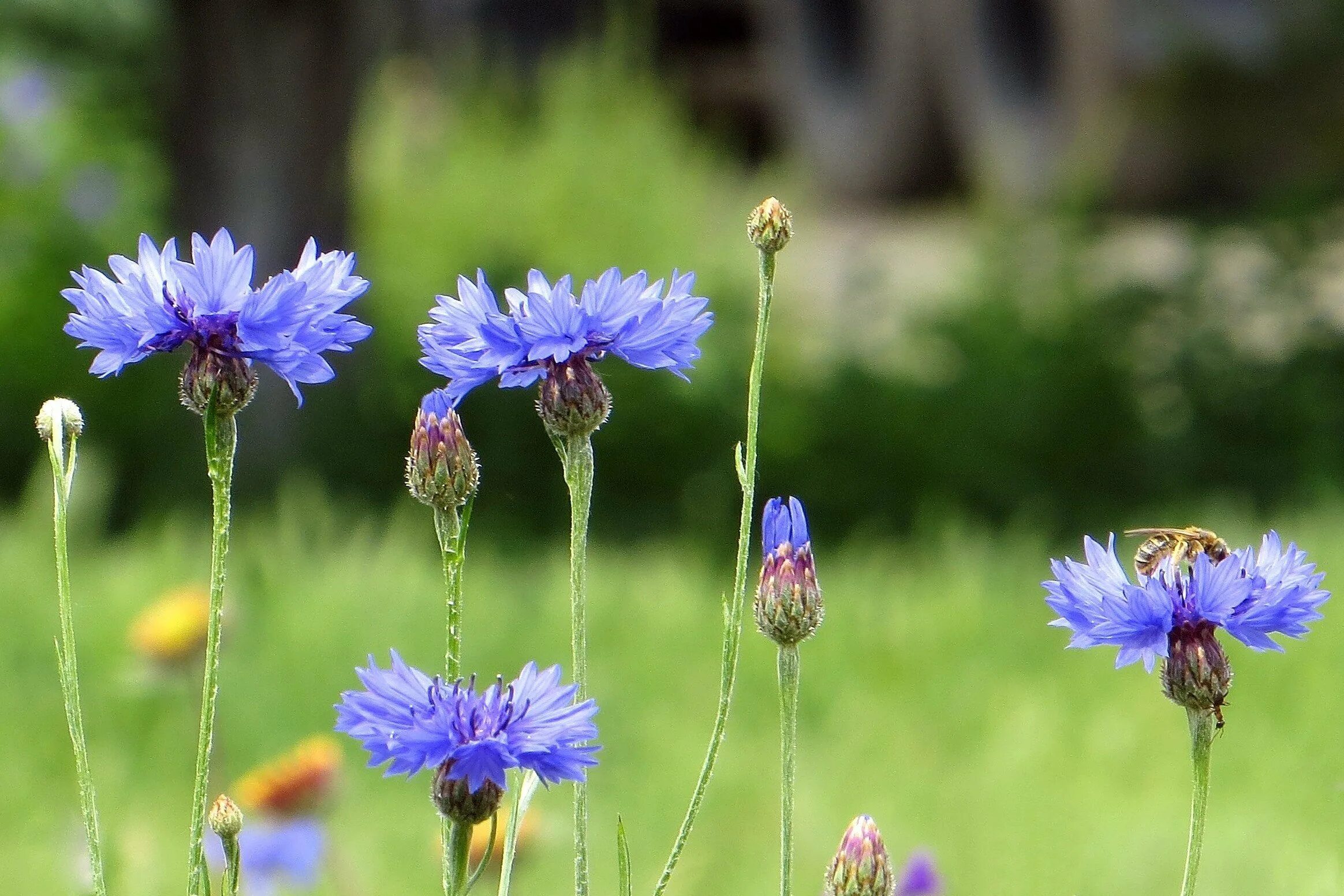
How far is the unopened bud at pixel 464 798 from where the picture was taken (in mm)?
669

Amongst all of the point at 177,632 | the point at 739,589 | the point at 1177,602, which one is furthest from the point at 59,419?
the point at 177,632

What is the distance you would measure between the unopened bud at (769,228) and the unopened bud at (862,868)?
23cm

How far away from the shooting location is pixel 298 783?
4.17 ft

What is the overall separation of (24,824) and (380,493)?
1.69m

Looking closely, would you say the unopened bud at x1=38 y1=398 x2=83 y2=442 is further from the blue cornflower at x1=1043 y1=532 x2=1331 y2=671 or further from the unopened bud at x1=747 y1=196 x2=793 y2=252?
the blue cornflower at x1=1043 y1=532 x2=1331 y2=671

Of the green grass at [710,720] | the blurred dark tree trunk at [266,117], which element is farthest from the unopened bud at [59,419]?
the blurred dark tree trunk at [266,117]

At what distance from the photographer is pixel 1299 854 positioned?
1690mm

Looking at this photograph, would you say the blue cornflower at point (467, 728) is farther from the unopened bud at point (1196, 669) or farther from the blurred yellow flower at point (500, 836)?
the blurred yellow flower at point (500, 836)

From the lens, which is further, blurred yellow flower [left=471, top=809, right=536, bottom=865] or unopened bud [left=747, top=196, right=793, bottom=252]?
blurred yellow flower [left=471, top=809, right=536, bottom=865]

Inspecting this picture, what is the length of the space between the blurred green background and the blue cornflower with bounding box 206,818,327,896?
0.12 metres

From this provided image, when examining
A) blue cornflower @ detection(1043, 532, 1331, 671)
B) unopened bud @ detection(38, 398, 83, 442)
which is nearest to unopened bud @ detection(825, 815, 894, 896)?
blue cornflower @ detection(1043, 532, 1331, 671)

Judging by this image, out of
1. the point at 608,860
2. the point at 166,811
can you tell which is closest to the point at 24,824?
the point at 166,811

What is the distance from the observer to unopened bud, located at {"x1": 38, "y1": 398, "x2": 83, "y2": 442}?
0.71m

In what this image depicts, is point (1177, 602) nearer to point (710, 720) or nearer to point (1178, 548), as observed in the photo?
point (1178, 548)
